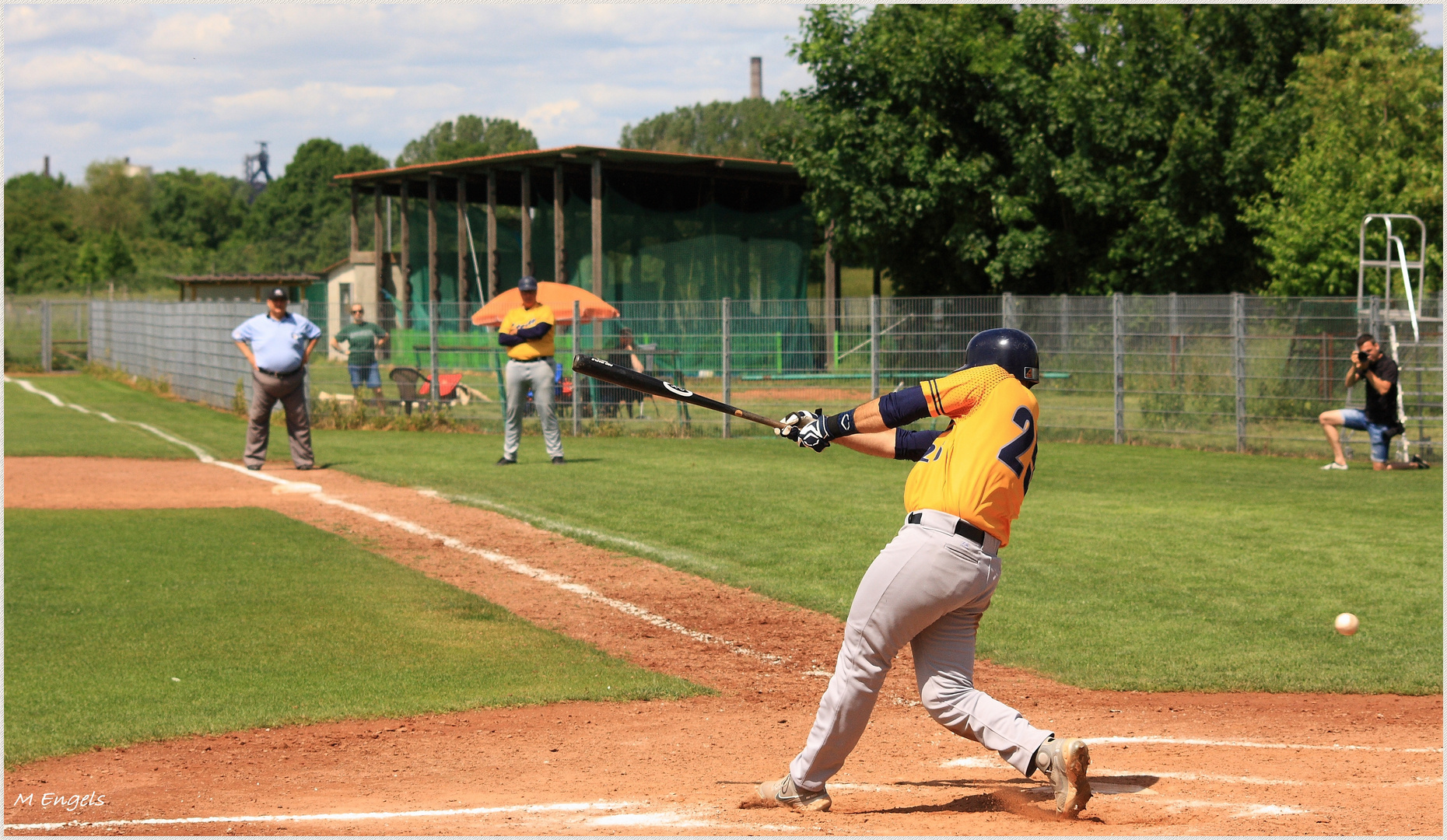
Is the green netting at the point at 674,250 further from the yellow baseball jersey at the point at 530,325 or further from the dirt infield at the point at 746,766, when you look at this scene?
the dirt infield at the point at 746,766

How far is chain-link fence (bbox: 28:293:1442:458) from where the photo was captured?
1859 centimetres

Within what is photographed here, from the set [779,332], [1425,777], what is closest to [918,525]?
[1425,777]

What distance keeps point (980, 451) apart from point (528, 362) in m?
11.8

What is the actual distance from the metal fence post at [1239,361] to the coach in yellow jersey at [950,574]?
15658 mm

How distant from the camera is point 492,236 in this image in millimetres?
35469

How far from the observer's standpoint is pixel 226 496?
45.5 feet

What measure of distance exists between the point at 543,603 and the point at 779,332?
1362 centimetres

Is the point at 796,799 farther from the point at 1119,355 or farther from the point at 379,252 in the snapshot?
the point at 379,252

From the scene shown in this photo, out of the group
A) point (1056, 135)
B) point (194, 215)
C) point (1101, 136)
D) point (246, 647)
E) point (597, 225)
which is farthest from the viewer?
point (194, 215)

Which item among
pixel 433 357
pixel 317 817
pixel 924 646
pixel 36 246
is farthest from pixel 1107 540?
pixel 36 246

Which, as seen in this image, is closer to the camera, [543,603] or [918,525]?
[918,525]

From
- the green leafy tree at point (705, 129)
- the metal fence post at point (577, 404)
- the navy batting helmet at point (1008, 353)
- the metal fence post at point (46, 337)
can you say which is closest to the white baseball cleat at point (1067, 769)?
the navy batting helmet at point (1008, 353)

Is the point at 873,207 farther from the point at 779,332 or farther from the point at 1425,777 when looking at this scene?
the point at 1425,777

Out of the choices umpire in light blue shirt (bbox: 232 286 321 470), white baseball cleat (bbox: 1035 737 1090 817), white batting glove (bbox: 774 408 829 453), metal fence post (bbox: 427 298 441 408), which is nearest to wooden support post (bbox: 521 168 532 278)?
metal fence post (bbox: 427 298 441 408)
